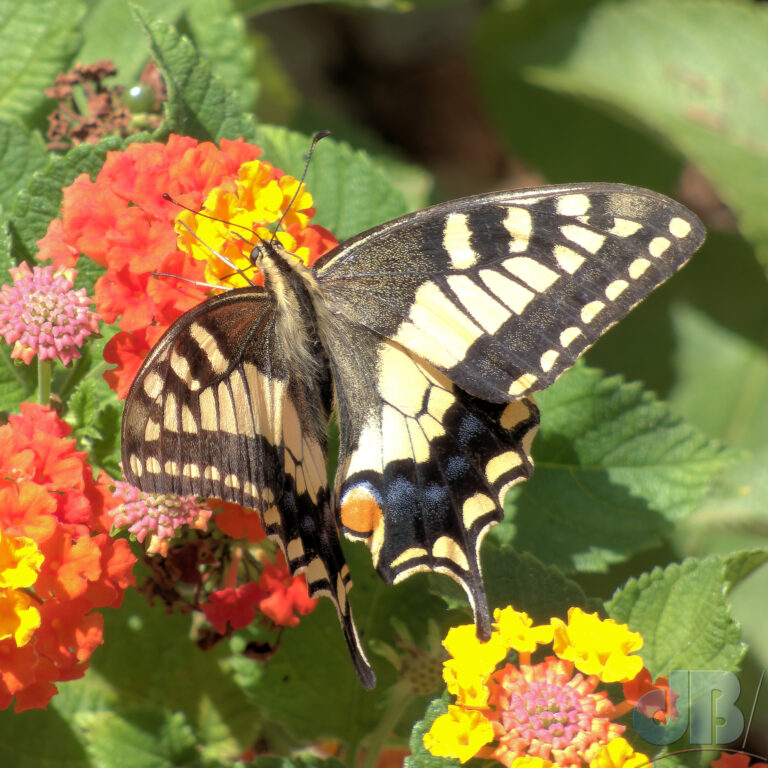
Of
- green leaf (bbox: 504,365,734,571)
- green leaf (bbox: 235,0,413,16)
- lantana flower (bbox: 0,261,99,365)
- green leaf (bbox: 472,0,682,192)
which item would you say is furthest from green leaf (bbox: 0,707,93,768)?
green leaf (bbox: 472,0,682,192)

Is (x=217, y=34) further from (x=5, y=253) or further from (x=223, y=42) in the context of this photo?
(x=5, y=253)

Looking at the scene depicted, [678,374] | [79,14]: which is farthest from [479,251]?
[678,374]

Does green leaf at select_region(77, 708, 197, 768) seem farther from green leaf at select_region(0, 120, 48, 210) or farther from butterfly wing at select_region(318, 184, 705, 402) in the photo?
green leaf at select_region(0, 120, 48, 210)

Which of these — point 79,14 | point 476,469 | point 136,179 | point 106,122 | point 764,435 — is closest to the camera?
point 136,179

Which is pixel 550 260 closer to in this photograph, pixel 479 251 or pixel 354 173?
pixel 479 251
